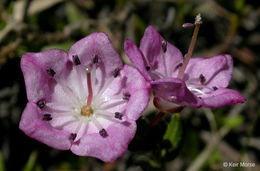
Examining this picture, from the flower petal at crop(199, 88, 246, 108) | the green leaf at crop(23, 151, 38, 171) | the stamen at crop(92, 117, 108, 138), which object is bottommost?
the green leaf at crop(23, 151, 38, 171)

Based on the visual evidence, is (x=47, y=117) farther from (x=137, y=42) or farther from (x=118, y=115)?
(x=137, y=42)

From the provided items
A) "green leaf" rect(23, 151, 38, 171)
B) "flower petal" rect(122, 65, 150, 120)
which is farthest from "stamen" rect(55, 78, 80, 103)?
"green leaf" rect(23, 151, 38, 171)

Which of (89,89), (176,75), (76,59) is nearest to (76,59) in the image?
(76,59)

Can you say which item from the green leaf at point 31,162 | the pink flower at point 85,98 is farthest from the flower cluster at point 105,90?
the green leaf at point 31,162

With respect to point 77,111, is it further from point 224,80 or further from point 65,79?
point 224,80

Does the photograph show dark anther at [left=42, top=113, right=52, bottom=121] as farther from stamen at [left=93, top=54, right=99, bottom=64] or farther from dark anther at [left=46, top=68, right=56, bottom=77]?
stamen at [left=93, top=54, right=99, bottom=64]

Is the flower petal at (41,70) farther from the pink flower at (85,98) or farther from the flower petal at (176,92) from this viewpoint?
the flower petal at (176,92)

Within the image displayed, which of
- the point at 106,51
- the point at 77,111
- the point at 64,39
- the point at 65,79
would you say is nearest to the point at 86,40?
the point at 106,51
